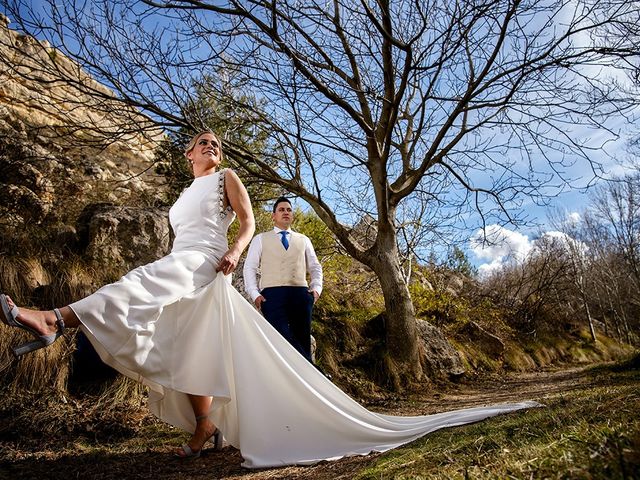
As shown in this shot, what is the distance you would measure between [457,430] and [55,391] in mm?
3816

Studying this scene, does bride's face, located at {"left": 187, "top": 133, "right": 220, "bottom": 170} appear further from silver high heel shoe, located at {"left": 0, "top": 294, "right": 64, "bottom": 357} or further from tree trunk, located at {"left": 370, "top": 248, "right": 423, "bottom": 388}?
tree trunk, located at {"left": 370, "top": 248, "right": 423, "bottom": 388}

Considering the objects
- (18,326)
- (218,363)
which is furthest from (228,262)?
(18,326)

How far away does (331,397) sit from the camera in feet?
9.64

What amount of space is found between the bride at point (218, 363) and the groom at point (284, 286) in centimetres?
146

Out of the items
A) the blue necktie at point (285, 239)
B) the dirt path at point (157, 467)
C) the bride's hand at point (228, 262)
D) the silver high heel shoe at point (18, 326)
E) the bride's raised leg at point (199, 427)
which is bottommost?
the dirt path at point (157, 467)

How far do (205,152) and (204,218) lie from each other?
28.1 inches

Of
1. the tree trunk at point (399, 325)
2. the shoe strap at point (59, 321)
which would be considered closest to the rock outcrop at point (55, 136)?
the shoe strap at point (59, 321)

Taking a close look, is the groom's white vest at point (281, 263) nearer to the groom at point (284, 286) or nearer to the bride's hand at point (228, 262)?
the groom at point (284, 286)

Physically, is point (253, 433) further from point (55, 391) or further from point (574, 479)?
point (55, 391)

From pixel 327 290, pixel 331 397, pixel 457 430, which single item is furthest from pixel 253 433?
pixel 327 290

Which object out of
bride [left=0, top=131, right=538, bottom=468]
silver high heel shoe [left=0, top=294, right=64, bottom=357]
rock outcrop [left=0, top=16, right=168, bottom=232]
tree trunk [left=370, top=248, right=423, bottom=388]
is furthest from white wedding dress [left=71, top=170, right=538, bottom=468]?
tree trunk [left=370, top=248, right=423, bottom=388]

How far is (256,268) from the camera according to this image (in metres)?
4.81

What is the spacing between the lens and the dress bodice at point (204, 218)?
10.3ft

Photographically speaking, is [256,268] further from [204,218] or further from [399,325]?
[399,325]
